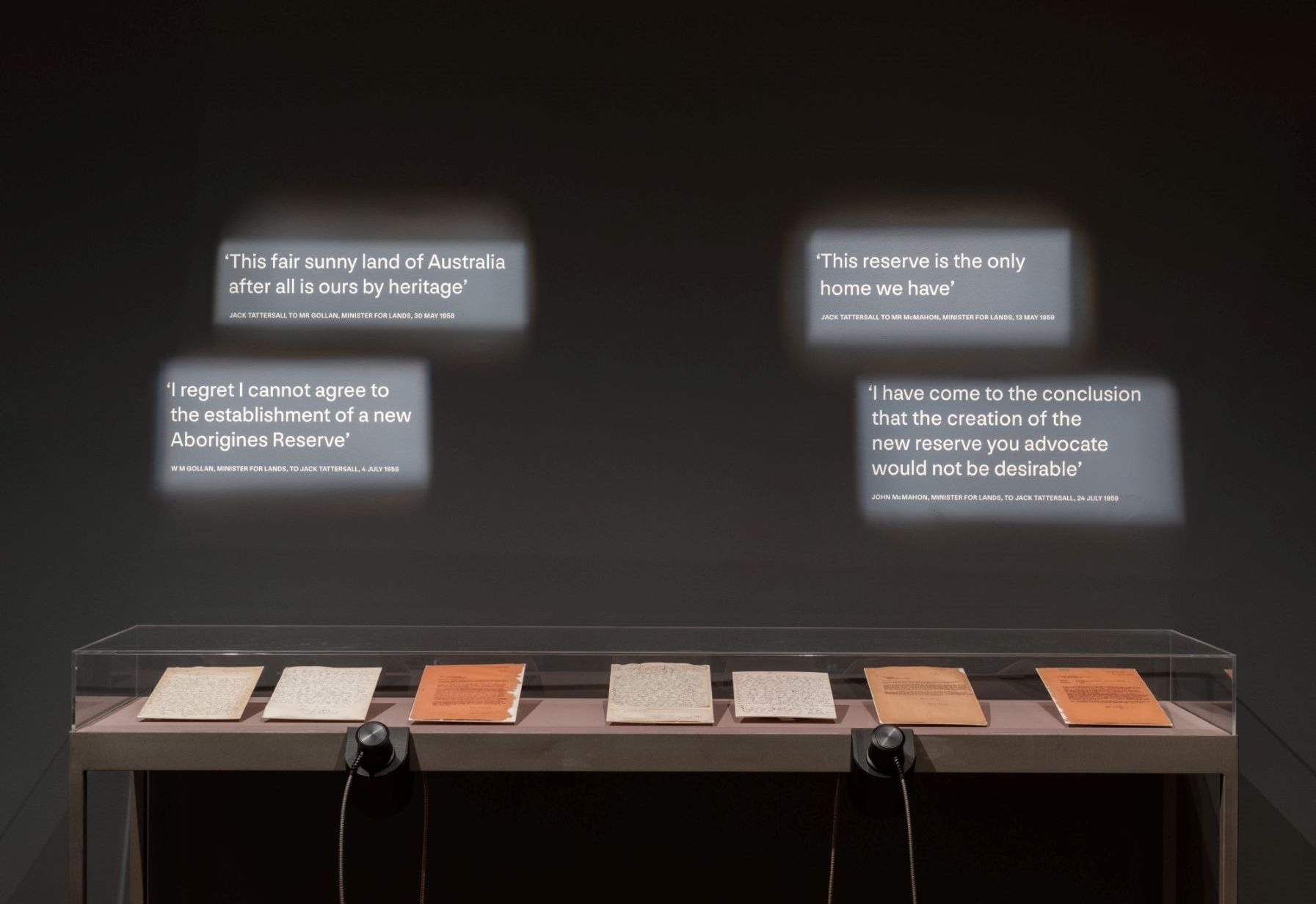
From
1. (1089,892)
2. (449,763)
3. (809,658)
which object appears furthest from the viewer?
(1089,892)

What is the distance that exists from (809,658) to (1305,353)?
133cm

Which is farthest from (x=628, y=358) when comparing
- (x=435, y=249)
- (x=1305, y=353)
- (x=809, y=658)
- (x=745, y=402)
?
(x=1305, y=353)

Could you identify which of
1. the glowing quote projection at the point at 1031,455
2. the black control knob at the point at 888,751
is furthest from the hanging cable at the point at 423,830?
the glowing quote projection at the point at 1031,455

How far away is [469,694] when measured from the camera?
1793 millimetres

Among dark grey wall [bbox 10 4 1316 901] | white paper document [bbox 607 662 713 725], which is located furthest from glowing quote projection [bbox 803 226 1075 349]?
white paper document [bbox 607 662 713 725]

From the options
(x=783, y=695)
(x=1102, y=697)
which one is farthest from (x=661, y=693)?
(x=1102, y=697)

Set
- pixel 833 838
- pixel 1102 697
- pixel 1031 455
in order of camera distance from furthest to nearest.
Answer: pixel 1031 455
pixel 833 838
pixel 1102 697

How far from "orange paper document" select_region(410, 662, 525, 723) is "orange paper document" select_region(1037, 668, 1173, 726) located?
1.02 meters

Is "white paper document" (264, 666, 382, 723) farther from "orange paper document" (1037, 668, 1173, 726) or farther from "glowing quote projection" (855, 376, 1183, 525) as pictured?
"orange paper document" (1037, 668, 1173, 726)

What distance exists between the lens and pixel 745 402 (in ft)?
7.04

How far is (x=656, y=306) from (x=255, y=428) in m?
0.93

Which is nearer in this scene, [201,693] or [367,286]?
[201,693]

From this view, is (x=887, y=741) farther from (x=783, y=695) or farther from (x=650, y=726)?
(x=650, y=726)

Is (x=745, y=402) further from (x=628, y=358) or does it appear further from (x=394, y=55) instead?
(x=394, y=55)
